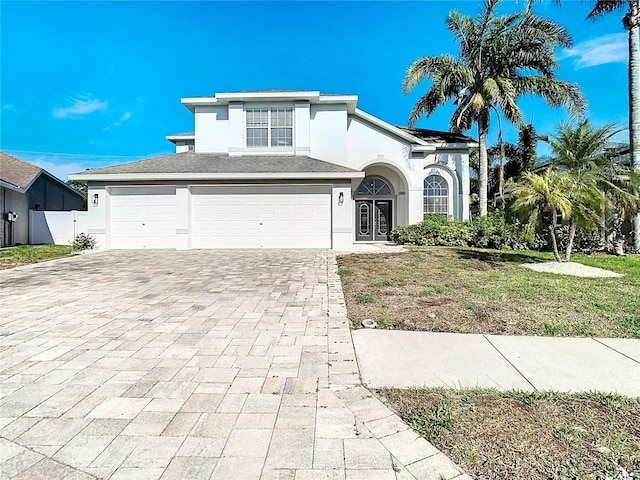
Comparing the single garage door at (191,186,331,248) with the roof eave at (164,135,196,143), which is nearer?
the single garage door at (191,186,331,248)

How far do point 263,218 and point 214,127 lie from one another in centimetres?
591

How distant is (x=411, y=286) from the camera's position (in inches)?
268

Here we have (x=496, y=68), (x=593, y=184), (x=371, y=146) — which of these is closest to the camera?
(x=593, y=184)

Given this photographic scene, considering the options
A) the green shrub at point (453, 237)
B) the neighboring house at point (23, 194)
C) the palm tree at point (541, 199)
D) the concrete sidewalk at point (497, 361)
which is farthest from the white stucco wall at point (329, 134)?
the neighboring house at point (23, 194)

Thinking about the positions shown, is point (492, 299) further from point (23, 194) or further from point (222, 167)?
point (23, 194)

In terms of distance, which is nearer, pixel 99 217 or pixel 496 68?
pixel 99 217

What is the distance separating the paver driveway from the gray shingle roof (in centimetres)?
851

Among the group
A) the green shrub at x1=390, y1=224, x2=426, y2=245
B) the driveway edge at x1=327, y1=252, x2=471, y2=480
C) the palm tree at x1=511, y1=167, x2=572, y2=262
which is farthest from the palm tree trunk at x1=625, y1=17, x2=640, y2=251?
the driveway edge at x1=327, y1=252, x2=471, y2=480

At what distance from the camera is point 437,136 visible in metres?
19.0

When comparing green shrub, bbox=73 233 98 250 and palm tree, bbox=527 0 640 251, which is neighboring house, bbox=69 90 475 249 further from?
palm tree, bbox=527 0 640 251

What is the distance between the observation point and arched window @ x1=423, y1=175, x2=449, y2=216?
18.2m

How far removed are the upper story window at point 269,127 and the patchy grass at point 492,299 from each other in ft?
29.5

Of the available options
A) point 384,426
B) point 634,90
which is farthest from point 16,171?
point 634,90

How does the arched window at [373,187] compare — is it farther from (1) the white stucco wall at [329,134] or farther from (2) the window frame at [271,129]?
(2) the window frame at [271,129]
